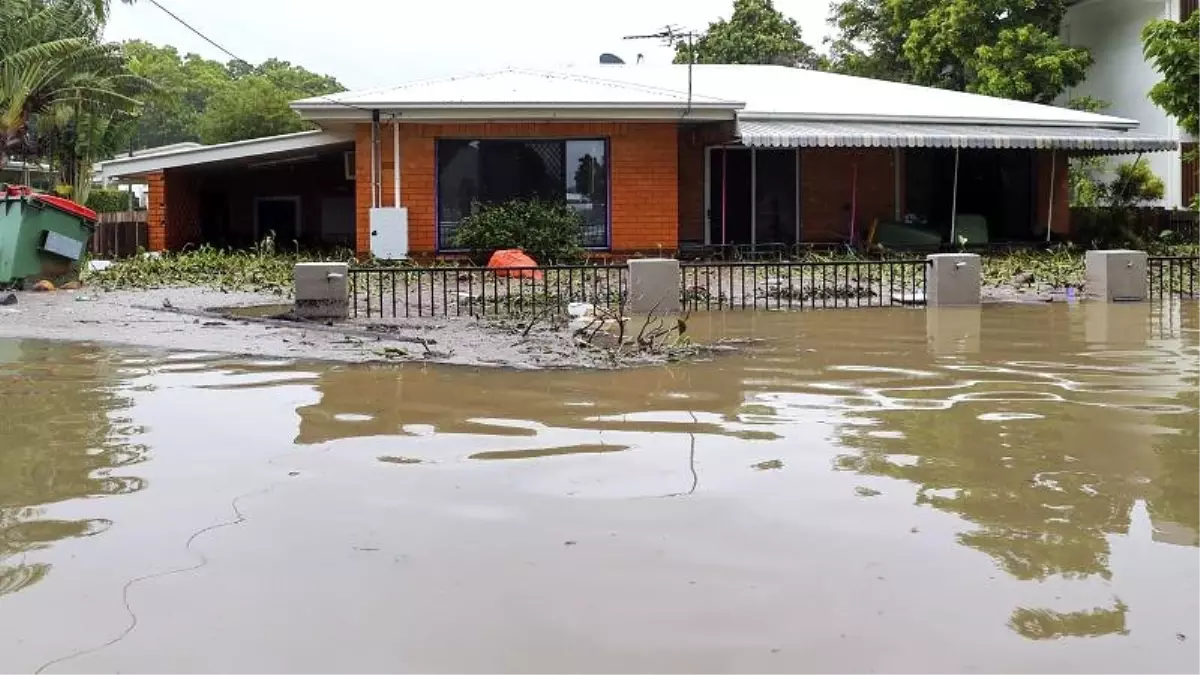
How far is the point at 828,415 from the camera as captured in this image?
313 inches

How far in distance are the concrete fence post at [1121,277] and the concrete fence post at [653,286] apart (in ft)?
19.4

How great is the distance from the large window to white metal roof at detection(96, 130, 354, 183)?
92.5 inches

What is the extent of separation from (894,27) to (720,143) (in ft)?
58.1

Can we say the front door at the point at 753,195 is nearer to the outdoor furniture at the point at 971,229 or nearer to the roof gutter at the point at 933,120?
the roof gutter at the point at 933,120

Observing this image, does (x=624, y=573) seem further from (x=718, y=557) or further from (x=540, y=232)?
(x=540, y=232)

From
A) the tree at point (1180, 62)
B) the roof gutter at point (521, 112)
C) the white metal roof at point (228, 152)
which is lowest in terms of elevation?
the white metal roof at point (228, 152)

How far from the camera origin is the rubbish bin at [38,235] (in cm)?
1669

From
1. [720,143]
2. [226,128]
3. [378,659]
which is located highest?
[226,128]

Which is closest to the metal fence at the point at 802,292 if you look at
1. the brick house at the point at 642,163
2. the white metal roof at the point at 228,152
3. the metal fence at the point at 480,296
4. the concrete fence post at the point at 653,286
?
the concrete fence post at the point at 653,286

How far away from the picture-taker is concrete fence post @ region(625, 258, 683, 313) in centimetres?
1469

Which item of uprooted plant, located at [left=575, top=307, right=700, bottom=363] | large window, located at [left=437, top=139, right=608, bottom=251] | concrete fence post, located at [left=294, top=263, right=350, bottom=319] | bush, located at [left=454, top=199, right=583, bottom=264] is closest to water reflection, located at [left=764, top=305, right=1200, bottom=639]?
uprooted plant, located at [left=575, top=307, right=700, bottom=363]

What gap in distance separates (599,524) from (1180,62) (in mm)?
20122

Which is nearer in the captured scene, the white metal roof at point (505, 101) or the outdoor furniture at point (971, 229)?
the white metal roof at point (505, 101)

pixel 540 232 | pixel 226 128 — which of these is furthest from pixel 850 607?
pixel 226 128
